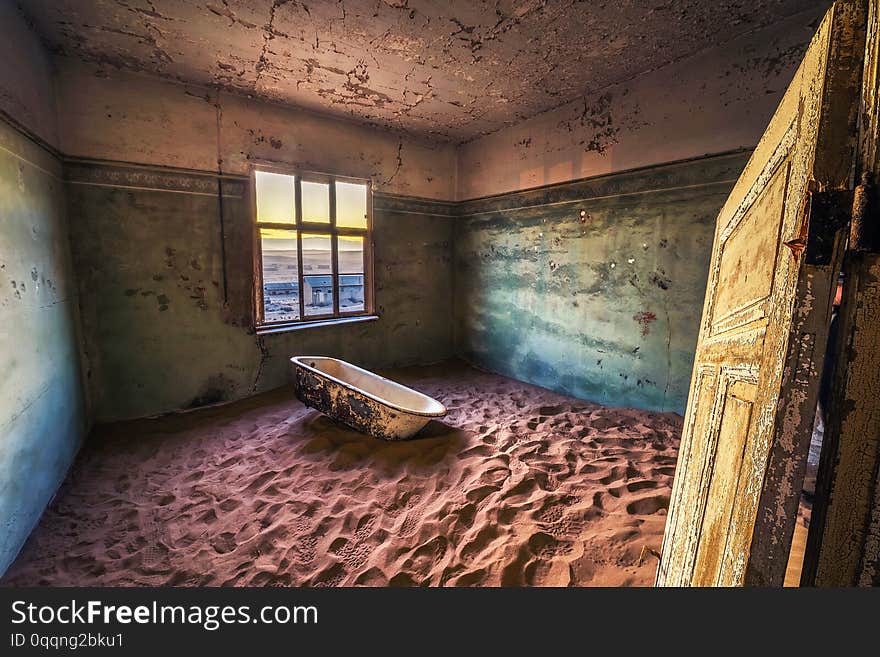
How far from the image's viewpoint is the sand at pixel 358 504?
1.99 metres

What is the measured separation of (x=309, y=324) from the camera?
484cm

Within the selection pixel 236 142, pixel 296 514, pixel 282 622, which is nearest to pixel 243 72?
pixel 236 142

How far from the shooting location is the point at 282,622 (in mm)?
979

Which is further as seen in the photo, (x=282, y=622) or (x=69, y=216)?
(x=69, y=216)

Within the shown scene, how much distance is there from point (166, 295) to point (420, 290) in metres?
3.18

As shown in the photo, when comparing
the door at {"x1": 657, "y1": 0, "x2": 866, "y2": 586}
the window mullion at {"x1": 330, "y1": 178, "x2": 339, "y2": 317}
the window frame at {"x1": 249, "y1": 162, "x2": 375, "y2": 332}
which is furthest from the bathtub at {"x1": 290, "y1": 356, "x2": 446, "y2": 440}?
the door at {"x1": 657, "y1": 0, "x2": 866, "y2": 586}

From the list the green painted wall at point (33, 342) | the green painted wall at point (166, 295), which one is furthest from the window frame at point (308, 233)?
the green painted wall at point (33, 342)

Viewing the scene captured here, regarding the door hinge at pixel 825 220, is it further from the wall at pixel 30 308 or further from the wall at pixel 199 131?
the wall at pixel 199 131

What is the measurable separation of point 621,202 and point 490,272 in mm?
2029

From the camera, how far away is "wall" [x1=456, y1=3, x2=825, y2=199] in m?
2.93

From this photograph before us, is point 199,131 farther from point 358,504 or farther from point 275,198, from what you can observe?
point 358,504

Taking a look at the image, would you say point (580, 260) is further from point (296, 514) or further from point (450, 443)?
point (296, 514)

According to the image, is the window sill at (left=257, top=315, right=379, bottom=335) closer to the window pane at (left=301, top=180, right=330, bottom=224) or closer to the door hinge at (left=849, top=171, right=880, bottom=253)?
the window pane at (left=301, top=180, right=330, bottom=224)

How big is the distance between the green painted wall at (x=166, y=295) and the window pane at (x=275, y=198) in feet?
0.75
